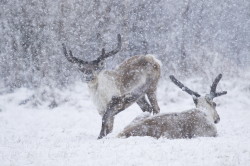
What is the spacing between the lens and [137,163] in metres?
4.93

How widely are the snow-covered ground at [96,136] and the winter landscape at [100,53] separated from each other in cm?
4

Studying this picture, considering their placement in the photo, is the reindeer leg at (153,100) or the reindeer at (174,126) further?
the reindeer leg at (153,100)

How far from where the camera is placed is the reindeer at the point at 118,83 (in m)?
9.12

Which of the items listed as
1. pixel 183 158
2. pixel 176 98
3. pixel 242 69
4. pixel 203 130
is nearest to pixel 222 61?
pixel 242 69

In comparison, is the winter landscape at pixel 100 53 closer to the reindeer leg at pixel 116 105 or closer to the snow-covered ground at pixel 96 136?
the snow-covered ground at pixel 96 136

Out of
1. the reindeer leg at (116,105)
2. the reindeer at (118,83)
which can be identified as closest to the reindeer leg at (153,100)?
the reindeer at (118,83)

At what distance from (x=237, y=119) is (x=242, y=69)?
17.7 ft

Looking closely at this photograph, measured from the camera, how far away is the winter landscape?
41.1ft

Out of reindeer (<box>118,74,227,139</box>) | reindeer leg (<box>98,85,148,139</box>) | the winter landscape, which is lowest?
reindeer (<box>118,74,227,139</box>)

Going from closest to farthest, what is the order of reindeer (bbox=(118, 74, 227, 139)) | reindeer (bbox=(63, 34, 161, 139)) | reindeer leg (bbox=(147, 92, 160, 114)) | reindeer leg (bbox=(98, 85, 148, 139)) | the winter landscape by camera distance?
reindeer (bbox=(118, 74, 227, 139))
reindeer leg (bbox=(98, 85, 148, 139))
reindeer (bbox=(63, 34, 161, 139))
reindeer leg (bbox=(147, 92, 160, 114))
the winter landscape

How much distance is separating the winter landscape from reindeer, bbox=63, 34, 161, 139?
0.72ft

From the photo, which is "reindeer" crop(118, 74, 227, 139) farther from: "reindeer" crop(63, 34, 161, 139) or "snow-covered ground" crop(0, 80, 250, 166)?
"reindeer" crop(63, 34, 161, 139)

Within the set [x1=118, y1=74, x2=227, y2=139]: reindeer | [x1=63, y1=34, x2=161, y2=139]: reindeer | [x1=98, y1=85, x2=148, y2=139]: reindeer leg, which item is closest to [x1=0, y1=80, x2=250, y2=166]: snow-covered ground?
[x1=118, y1=74, x2=227, y2=139]: reindeer

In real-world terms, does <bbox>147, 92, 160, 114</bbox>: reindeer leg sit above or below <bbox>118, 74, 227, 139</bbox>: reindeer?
above
